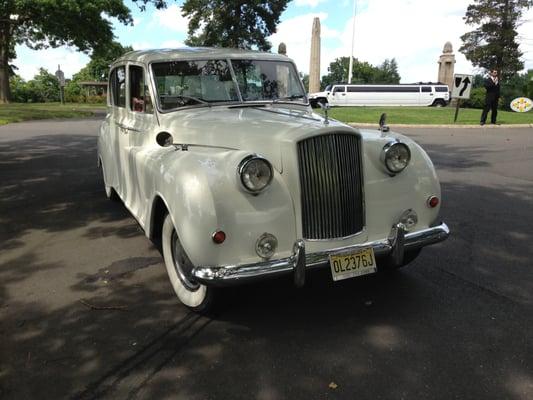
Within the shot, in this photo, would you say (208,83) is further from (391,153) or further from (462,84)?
(462,84)

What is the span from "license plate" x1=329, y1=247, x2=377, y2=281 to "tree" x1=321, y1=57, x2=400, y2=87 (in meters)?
82.5

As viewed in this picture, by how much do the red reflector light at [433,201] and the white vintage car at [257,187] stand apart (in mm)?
25

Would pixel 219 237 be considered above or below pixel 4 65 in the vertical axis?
below

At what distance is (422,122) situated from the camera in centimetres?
1728

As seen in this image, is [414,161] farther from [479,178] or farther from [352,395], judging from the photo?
[479,178]

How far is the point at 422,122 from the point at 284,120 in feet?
49.6

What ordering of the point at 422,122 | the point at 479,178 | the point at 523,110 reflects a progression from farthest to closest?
the point at 523,110 → the point at 422,122 → the point at 479,178

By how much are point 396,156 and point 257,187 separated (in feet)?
3.79

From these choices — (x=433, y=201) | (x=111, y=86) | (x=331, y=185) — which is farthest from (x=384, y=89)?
(x=331, y=185)

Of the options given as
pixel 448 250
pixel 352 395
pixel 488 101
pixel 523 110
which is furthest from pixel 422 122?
pixel 352 395

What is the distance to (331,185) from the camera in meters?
3.13

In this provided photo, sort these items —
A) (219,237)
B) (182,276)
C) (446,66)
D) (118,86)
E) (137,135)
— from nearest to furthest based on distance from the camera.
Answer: (219,237)
(182,276)
(137,135)
(118,86)
(446,66)

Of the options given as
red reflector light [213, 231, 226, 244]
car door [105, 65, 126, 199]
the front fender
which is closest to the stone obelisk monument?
car door [105, 65, 126, 199]

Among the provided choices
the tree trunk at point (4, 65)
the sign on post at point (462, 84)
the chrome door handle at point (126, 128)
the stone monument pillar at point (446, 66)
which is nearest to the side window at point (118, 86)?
the chrome door handle at point (126, 128)
